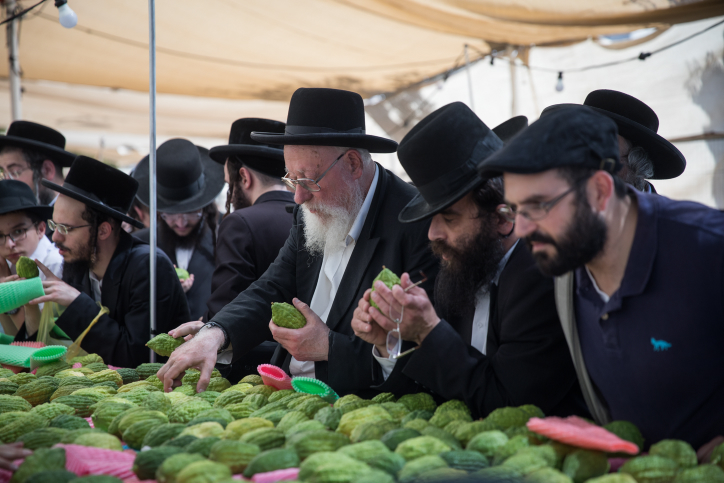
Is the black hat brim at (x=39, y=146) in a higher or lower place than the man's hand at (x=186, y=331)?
higher

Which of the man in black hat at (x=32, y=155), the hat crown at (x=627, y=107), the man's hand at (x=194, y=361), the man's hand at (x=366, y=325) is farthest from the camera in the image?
the man in black hat at (x=32, y=155)

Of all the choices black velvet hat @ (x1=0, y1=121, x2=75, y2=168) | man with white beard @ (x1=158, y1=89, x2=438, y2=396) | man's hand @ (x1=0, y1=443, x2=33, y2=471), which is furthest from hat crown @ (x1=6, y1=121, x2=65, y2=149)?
man's hand @ (x1=0, y1=443, x2=33, y2=471)

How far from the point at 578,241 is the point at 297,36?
7155mm

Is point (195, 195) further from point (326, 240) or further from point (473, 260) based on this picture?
point (473, 260)

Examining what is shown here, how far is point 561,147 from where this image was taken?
2000mm

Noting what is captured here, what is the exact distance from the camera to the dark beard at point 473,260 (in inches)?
106

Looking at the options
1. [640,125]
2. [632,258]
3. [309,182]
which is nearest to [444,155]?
[632,258]

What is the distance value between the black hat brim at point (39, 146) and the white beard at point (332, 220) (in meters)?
4.06

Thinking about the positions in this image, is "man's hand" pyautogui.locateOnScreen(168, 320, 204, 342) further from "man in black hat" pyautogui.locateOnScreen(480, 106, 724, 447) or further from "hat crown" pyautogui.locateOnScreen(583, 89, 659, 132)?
"hat crown" pyautogui.locateOnScreen(583, 89, 659, 132)

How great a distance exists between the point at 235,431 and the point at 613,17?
7.14 m

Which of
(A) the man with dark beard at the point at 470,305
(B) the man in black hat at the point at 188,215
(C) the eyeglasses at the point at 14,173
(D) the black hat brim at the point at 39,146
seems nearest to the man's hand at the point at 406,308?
(A) the man with dark beard at the point at 470,305

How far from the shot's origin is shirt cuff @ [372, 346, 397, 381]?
2.84 m

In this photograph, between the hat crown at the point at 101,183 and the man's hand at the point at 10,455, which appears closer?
the man's hand at the point at 10,455

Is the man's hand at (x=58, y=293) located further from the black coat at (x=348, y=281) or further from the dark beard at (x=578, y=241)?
the dark beard at (x=578, y=241)
